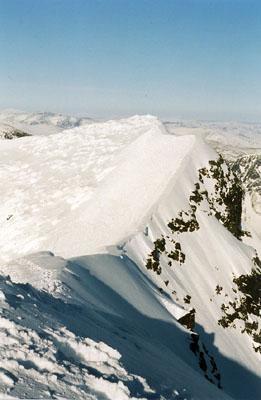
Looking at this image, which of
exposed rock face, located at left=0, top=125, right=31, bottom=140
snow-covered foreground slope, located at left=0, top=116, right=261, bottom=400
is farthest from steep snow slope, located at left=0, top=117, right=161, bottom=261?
exposed rock face, located at left=0, top=125, right=31, bottom=140

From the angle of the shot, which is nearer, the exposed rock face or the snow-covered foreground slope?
the snow-covered foreground slope

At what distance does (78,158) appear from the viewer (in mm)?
69375

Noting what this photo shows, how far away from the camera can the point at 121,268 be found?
36531 millimetres

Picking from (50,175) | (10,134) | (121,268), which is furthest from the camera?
Result: (10,134)

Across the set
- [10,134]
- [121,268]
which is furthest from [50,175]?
[10,134]

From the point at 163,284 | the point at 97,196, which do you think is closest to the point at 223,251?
the point at 163,284

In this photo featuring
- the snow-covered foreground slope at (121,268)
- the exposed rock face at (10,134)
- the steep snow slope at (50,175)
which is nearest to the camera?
the snow-covered foreground slope at (121,268)

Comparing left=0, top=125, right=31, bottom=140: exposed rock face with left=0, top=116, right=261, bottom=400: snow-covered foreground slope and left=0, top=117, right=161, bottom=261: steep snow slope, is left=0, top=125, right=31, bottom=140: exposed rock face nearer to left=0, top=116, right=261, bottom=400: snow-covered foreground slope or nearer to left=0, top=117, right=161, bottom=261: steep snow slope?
left=0, top=117, right=161, bottom=261: steep snow slope

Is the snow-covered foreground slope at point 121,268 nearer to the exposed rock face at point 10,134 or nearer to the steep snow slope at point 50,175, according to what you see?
the steep snow slope at point 50,175

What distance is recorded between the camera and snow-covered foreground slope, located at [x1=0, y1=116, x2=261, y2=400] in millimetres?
13180

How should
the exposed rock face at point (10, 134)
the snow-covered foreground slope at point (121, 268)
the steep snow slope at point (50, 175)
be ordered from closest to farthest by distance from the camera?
the snow-covered foreground slope at point (121, 268), the steep snow slope at point (50, 175), the exposed rock face at point (10, 134)

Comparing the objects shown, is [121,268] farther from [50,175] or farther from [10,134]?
[10,134]

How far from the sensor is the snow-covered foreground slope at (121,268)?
519 inches

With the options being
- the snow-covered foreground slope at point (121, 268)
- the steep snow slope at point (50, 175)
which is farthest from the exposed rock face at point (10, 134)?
the snow-covered foreground slope at point (121, 268)
